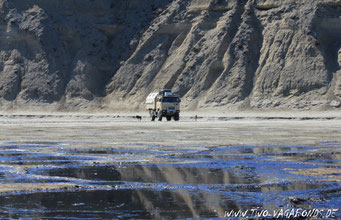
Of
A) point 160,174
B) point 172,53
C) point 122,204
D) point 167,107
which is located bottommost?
point 167,107

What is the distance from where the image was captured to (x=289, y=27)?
7212cm

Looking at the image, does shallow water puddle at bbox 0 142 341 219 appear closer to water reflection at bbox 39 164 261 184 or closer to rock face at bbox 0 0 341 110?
water reflection at bbox 39 164 261 184

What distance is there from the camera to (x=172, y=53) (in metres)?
77.0

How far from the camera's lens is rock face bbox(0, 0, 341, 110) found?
2726 inches

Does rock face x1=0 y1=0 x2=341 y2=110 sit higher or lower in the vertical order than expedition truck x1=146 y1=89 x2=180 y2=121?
higher

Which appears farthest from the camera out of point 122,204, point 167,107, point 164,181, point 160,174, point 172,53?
point 172,53

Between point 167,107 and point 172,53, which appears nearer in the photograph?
point 167,107

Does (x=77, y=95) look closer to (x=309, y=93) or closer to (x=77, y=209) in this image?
(x=309, y=93)

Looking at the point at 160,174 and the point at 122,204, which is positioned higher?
the point at 122,204

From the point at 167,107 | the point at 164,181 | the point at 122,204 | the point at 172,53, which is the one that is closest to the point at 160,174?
the point at 164,181

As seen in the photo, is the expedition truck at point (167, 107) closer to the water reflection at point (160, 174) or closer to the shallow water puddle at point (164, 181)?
the shallow water puddle at point (164, 181)

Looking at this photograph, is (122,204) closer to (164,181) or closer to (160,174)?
(164,181)

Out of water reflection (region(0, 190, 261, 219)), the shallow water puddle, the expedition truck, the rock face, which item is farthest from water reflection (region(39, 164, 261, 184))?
the rock face

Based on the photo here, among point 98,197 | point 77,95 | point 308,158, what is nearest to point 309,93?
point 77,95
